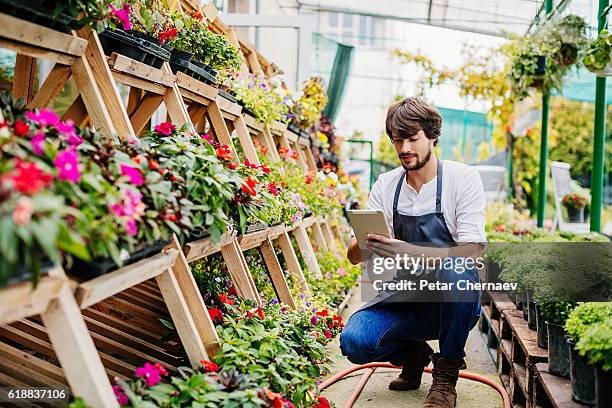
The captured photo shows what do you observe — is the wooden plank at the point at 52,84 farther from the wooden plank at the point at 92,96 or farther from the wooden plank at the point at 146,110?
the wooden plank at the point at 146,110

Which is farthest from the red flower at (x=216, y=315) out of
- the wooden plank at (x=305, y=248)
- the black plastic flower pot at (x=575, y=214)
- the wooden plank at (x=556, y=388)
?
the black plastic flower pot at (x=575, y=214)

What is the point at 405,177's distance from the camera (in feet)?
10.1

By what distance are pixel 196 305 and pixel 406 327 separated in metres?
1.03

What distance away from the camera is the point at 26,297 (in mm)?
1384

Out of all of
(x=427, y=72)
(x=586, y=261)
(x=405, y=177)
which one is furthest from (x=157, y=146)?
(x=427, y=72)

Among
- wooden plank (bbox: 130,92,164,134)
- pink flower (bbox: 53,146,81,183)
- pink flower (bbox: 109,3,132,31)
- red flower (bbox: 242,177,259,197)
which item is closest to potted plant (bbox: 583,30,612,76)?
red flower (bbox: 242,177,259,197)

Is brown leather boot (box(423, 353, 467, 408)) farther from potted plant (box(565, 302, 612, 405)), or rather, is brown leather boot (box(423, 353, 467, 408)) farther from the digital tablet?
potted plant (box(565, 302, 612, 405))

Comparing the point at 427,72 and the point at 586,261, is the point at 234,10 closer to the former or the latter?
the point at 427,72

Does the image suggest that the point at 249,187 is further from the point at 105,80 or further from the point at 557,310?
the point at 557,310

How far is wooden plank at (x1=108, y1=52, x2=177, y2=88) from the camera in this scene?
2.36 m

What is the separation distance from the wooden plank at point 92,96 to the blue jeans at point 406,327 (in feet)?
4.31

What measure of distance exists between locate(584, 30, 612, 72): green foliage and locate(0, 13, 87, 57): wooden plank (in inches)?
96.8

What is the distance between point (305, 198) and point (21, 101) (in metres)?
3.05

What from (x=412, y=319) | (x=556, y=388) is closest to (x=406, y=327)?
(x=412, y=319)
